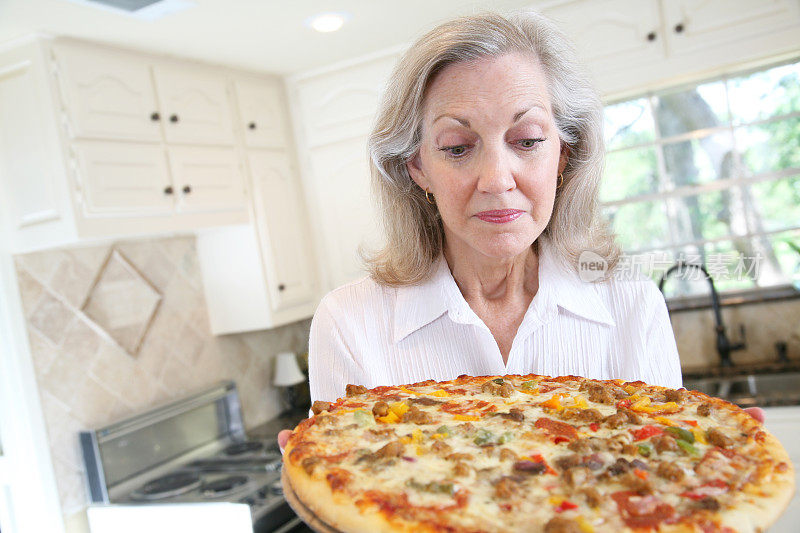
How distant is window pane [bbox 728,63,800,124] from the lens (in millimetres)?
2932

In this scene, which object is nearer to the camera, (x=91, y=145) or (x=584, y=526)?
(x=584, y=526)

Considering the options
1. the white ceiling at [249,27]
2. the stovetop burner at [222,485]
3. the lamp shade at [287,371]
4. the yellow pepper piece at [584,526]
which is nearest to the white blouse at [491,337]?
the yellow pepper piece at [584,526]

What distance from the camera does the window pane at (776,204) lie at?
297 centimetres

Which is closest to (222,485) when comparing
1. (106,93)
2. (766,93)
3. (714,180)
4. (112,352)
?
(112,352)

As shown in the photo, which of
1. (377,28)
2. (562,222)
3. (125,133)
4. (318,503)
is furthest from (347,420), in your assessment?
(377,28)

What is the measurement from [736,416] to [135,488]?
2.52 metres

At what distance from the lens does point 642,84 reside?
282cm

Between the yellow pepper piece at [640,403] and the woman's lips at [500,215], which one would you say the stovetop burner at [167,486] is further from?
the yellow pepper piece at [640,403]

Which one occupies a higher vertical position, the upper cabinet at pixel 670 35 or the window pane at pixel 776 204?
the upper cabinet at pixel 670 35

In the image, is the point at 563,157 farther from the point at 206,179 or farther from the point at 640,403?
the point at 206,179

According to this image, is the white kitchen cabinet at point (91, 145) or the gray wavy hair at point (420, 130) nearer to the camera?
the gray wavy hair at point (420, 130)

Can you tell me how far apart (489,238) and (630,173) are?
7.97 ft

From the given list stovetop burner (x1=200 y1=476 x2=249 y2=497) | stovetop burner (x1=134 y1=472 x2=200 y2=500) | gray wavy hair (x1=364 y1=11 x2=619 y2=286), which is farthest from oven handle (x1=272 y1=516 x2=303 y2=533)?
gray wavy hair (x1=364 y1=11 x2=619 y2=286)

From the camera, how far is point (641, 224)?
3.23 metres
